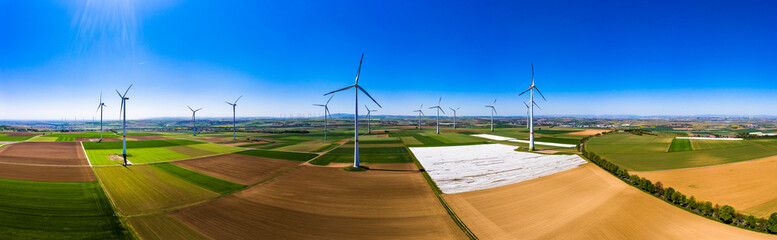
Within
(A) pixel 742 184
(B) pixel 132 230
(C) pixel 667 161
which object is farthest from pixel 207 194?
(C) pixel 667 161

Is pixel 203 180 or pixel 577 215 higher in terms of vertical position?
pixel 203 180

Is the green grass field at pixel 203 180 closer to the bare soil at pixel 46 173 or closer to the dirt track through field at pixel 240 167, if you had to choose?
the dirt track through field at pixel 240 167

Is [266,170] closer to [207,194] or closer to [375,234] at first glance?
[207,194]

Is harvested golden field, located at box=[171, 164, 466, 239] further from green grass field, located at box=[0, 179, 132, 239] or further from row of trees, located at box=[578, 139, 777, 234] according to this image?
row of trees, located at box=[578, 139, 777, 234]

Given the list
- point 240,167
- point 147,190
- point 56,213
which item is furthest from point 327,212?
point 240,167

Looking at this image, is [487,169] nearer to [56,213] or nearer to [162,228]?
[162,228]

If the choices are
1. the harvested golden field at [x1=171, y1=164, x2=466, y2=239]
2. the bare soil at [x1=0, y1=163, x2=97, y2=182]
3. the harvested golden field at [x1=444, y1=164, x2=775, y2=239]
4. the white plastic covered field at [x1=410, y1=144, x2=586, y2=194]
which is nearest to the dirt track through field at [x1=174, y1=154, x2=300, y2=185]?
the harvested golden field at [x1=171, y1=164, x2=466, y2=239]

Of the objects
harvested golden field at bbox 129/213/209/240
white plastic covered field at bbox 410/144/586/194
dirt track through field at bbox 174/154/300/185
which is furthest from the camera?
dirt track through field at bbox 174/154/300/185
